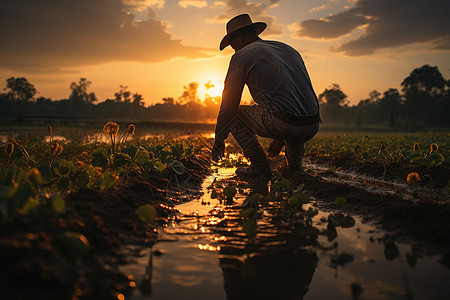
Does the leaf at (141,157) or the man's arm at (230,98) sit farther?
the man's arm at (230,98)

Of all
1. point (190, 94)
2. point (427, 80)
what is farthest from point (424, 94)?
point (190, 94)

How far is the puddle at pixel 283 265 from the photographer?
59.5 inches

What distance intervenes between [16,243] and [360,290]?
1.41 metres

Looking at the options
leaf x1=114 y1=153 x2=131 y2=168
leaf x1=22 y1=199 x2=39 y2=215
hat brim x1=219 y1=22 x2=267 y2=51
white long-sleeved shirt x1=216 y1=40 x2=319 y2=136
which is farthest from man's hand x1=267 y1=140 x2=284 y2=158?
leaf x1=22 y1=199 x2=39 y2=215

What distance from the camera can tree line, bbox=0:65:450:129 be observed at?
67.5m

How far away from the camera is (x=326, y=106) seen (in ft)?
303

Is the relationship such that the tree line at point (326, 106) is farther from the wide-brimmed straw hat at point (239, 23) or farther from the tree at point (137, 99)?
the wide-brimmed straw hat at point (239, 23)

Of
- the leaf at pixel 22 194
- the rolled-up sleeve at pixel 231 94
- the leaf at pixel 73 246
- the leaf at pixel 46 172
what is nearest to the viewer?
the leaf at pixel 73 246

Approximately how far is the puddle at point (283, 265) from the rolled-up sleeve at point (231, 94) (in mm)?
1967

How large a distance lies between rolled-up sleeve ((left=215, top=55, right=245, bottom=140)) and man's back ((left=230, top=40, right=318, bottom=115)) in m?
0.03

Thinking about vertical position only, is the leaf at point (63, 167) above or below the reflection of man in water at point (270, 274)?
above

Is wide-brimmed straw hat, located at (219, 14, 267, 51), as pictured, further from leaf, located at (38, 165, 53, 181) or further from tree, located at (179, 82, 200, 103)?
tree, located at (179, 82, 200, 103)

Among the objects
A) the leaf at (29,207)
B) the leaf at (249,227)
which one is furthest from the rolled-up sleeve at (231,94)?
the leaf at (29,207)

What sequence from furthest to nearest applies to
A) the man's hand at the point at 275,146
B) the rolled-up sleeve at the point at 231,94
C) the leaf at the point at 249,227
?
1. the man's hand at the point at 275,146
2. the rolled-up sleeve at the point at 231,94
3. the leaf at the point at 249,227
